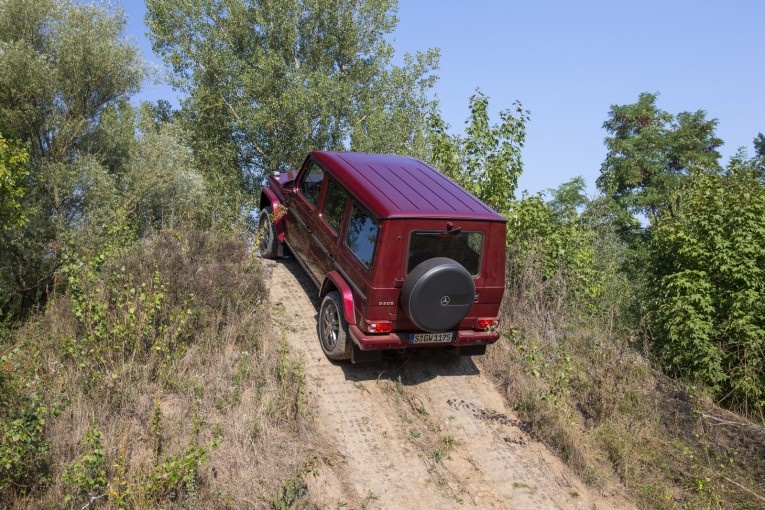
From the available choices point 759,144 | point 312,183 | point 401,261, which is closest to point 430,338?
point 401,261

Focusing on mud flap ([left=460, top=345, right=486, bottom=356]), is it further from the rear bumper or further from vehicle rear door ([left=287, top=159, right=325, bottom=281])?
vehicle rear door ([left=287, top=159, right=325, bottom=281])

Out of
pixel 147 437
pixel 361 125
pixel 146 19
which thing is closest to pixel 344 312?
pixel 147 437

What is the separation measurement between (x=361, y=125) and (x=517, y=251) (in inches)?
511

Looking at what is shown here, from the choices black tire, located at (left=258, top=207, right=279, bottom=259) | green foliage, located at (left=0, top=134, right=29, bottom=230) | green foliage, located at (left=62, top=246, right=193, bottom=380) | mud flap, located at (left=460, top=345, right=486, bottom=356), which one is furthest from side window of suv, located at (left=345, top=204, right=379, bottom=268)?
green foliage, located at (left=0, top=134, right=29, bottom=230)

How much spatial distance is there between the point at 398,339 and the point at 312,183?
2.94 meters

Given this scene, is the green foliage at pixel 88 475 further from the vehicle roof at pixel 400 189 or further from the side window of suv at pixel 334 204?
the side window of suv at pixel 334 204

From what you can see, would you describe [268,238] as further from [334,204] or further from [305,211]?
[334,204]

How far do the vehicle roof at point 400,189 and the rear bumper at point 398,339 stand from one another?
137 cm

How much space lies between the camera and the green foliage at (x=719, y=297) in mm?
10656

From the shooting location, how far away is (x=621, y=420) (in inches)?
316

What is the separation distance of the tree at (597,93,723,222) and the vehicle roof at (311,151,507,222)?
20025 mm

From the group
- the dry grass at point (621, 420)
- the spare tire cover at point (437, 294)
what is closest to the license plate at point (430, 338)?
the spare tire cover at point (437, 294)

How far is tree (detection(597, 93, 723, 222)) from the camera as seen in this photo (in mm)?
27641

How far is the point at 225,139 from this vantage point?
2288 cm
